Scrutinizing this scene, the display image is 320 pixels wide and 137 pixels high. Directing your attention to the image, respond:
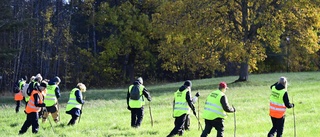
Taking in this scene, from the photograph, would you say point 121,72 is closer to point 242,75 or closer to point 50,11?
point 50,11

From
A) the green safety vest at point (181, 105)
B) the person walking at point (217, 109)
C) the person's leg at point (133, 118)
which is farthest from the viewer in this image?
the person's leg at point (133, 118)

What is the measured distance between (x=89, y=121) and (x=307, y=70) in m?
44.2

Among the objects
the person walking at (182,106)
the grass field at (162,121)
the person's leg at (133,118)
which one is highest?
the person walking at (182,106)

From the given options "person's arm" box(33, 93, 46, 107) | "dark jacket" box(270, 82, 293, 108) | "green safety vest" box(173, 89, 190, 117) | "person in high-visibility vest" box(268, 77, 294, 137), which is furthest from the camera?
"person's arm" box(33, 93, 46, 107)

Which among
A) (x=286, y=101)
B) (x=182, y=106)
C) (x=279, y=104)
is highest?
(x=286, y=101)

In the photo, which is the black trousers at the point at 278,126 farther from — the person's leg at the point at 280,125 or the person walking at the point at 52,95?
the person walking at the point at 52,95

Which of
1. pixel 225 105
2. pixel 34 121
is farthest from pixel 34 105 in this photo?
pixel 225 105

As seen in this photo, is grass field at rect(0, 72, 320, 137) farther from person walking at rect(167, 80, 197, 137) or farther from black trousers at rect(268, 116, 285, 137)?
black trousers at rect(268, 116, 285, 137)

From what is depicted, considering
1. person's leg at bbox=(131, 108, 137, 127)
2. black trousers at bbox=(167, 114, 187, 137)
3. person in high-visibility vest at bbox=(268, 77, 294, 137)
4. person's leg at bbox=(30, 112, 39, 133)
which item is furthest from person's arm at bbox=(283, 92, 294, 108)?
person's leg at bbox=(30, 112, 39, 133)

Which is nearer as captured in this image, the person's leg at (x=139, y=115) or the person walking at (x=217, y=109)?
the person walking at (x=217, y=109)

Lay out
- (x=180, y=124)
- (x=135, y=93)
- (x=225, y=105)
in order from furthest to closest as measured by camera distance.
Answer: (x=135, y=93) → (x=180, y=124) → (x=225, y=105)

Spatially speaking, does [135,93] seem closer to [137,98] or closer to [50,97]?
[137,98]

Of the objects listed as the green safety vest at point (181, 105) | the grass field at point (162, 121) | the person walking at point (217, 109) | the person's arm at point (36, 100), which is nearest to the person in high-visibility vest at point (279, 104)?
the grass field at point (162, 121)

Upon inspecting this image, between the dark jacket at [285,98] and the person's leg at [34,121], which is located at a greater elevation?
the dark jacket at [285,98]
